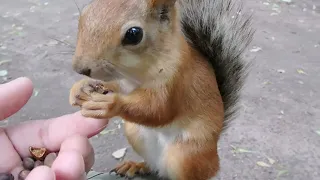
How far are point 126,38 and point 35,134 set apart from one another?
14.8 inches

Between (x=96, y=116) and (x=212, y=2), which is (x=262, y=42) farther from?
(x=96, y=116)

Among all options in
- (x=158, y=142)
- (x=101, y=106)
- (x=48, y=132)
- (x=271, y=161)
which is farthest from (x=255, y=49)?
(x=101, y=106)

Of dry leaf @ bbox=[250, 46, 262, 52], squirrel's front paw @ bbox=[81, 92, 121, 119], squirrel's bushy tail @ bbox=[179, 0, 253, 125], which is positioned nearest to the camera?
squirrel's front paw @ bbox=[81, 92, 121, 119]

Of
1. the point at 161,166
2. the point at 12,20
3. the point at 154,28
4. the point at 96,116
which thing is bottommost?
the point at 12,20

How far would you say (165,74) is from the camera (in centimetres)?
105

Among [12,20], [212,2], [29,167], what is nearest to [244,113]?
[212,2]

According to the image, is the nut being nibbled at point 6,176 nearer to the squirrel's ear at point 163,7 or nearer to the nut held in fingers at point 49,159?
the nut held in fingers at point 49,159

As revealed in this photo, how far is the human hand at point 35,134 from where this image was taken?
3.48 feet

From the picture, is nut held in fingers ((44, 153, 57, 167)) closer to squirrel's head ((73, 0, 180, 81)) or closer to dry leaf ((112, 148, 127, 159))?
squirrel's head ((73, 0, 180, 81))

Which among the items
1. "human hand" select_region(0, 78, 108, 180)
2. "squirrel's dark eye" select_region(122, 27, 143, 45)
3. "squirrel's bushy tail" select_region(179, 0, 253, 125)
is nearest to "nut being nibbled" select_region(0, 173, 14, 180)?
"human hand" select_region(0, 78, 108, 180)

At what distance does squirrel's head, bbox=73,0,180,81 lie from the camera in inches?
36.1

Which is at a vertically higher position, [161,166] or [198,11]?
[198,11]

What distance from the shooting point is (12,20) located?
11.3 feet

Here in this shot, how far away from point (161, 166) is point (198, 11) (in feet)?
1.25
